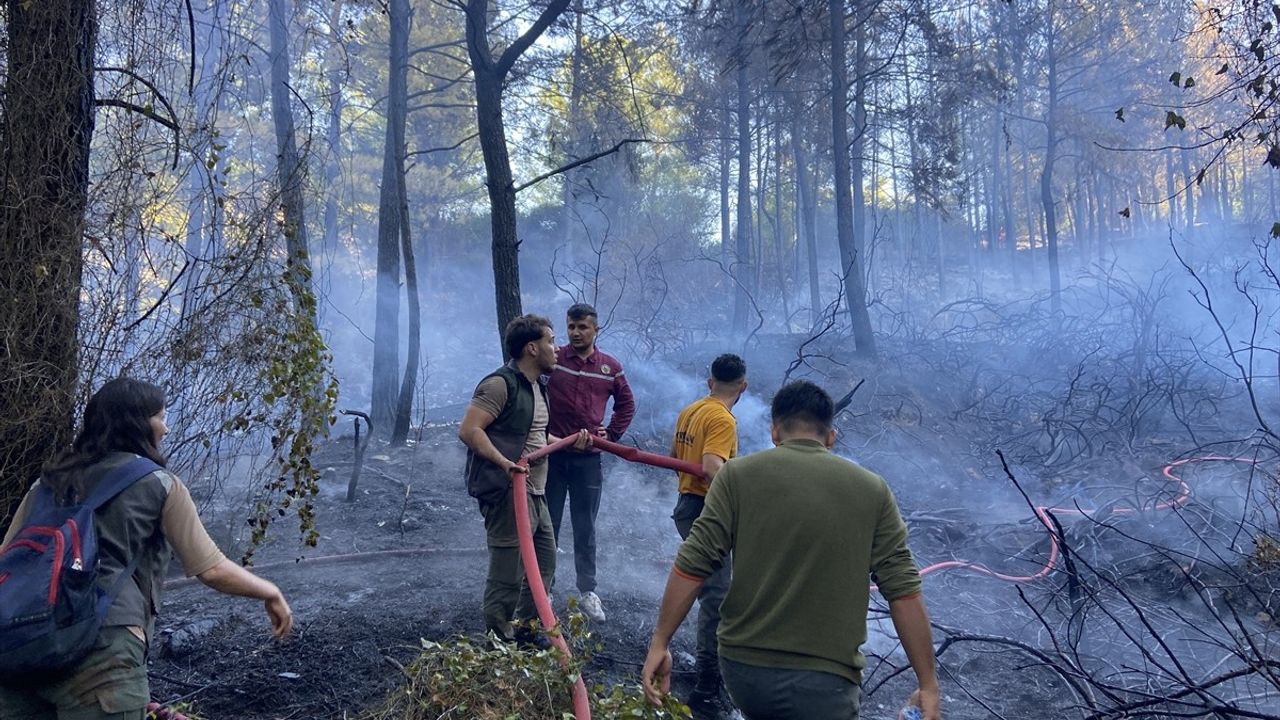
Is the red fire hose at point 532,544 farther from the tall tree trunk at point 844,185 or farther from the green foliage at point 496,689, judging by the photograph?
the tall tree trunk at point 844,185

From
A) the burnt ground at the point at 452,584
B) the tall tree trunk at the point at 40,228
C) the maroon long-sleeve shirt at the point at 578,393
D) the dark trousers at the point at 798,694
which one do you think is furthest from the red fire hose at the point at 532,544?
the tall tree trunk at the point at 40,228

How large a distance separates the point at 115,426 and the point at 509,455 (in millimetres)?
2310

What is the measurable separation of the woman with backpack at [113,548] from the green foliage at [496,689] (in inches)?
42.1

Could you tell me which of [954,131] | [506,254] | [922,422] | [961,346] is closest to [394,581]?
[506,254]

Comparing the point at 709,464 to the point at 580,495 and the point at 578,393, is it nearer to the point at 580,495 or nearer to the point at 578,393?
the point at 578,393

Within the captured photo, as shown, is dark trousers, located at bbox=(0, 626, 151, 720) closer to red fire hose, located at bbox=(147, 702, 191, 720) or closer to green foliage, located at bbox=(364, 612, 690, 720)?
red fire hose, located at bbox=(147, 702, 191, 720)

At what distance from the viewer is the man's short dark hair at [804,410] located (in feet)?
9.91

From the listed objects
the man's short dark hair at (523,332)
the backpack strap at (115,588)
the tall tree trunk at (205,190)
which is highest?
the tall tree trunk at (205,190)

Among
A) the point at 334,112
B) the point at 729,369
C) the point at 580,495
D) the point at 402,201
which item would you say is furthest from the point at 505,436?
the point at 402,201

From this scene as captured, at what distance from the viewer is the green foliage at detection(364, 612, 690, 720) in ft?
12.1

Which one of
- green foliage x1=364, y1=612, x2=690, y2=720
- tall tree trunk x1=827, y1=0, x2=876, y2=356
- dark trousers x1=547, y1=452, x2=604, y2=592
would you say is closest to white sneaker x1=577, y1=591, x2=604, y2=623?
dark trousers x1=547, y1=452, x2=604, y2=592

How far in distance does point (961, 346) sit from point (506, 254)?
12147mm

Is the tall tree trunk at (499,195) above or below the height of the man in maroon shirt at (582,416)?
above

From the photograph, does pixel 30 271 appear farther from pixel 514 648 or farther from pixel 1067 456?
pixel 1067 456
